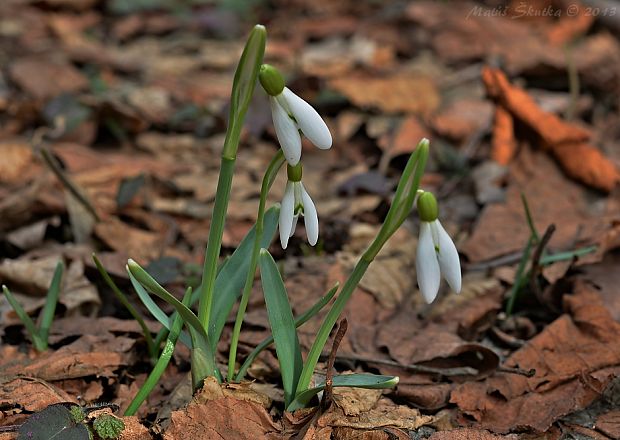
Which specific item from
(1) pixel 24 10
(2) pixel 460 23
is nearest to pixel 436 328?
(2) pixel 460 23

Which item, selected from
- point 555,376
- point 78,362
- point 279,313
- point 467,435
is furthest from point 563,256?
point 78,362

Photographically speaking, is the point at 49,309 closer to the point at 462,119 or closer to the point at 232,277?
the point at 232,277

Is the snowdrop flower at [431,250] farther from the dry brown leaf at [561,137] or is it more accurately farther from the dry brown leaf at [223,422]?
the dry brown leaf at [561,137]

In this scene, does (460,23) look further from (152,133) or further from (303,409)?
(303,409)

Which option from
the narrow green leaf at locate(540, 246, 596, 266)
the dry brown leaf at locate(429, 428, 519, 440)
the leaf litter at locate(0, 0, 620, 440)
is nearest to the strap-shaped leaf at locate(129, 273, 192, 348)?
the leaf litter at locate(0, 0, 620, 440)

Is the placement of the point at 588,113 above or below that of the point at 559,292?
→ below
